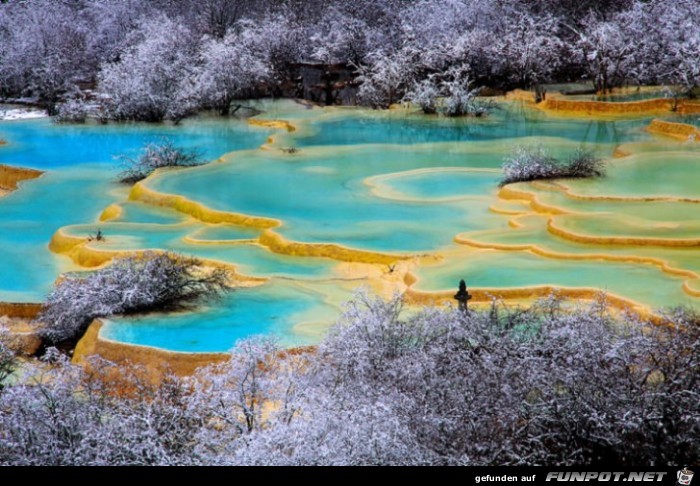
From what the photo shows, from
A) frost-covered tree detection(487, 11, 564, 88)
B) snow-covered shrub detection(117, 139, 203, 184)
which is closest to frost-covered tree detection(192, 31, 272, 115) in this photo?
frost-covered tree detection(487, 11, 564, 88)

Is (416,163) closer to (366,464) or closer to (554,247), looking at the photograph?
(554,247)

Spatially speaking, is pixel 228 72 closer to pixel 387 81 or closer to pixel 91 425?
pixel 387 81

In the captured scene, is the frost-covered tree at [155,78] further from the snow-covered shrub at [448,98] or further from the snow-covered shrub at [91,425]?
the snow-covered shrub at [91,425]

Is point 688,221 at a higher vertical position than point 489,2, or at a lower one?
lower

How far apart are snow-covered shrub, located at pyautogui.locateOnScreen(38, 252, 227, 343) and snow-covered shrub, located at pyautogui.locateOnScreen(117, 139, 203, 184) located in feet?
14.4

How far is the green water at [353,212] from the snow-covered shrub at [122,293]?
0.14 m

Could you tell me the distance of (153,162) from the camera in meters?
11.8

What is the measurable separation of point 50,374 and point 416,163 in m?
6.61

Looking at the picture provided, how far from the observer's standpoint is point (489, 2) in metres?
18.3

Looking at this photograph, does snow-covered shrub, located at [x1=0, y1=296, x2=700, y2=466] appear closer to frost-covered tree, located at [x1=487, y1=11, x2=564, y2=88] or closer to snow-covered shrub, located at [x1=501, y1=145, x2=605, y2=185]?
snow-covered shrub, located at [x1=501, y1=145, x2=605, y2=185]

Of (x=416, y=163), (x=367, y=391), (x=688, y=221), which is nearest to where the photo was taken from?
(x=367, y=391)

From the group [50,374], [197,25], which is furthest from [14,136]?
[50,374]

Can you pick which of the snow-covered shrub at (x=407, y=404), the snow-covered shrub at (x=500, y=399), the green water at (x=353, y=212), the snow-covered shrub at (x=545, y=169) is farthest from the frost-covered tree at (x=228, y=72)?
the snow-covered shrub at (x=500, y=399)

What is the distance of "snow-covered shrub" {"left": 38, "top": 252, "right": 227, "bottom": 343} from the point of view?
667 cm
